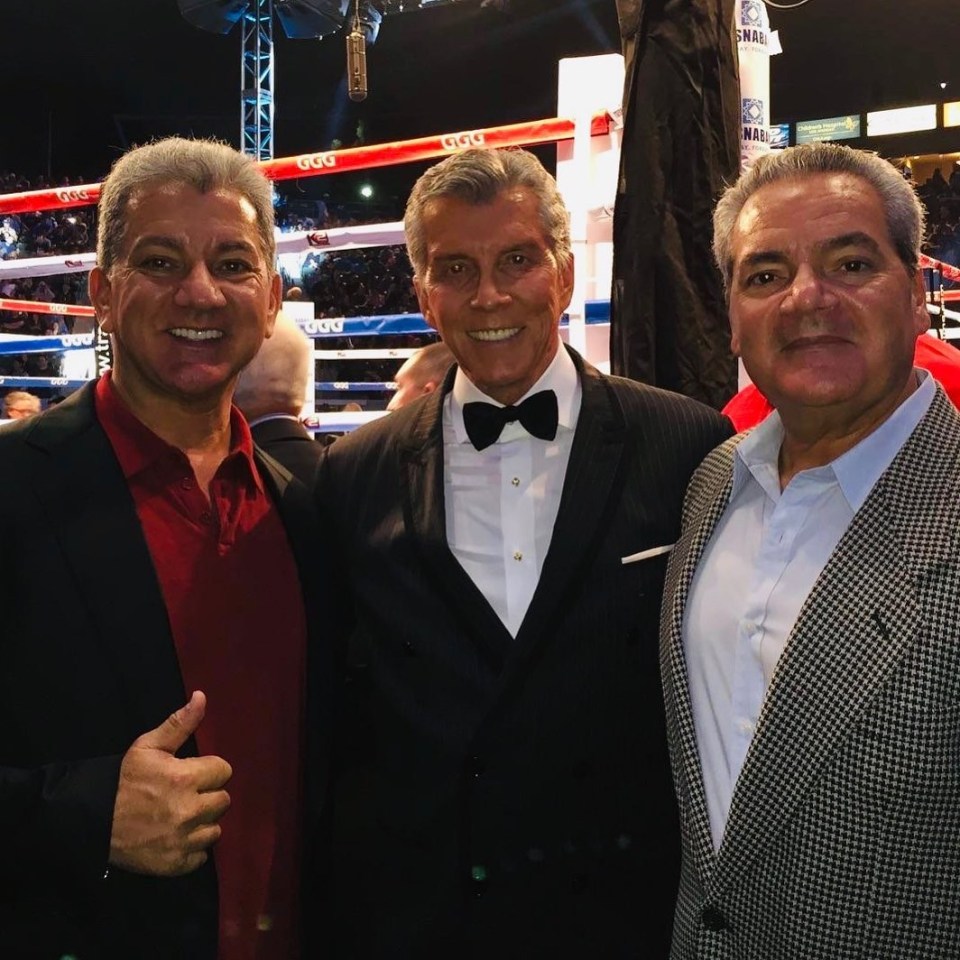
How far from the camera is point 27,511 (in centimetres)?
135

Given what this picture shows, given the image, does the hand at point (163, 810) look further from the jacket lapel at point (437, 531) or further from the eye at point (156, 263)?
the eye at point (156, 263)

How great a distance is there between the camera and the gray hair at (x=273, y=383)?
7.77 ft

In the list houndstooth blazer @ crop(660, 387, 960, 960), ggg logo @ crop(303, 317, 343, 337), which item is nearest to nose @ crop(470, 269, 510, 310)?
houndstooth blazer @ crop(660, 387, 960, 960)

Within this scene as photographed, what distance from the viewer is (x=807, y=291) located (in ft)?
4.36

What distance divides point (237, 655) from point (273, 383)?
104cm

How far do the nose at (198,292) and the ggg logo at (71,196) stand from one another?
271 centimetres

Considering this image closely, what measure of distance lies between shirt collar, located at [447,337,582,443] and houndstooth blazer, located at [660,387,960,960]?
60 cm

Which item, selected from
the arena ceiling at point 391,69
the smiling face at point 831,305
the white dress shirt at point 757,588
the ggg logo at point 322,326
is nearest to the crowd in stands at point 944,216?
the arena ceiling at point 391,69

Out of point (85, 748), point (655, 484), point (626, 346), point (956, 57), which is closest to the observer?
point (85, 748)

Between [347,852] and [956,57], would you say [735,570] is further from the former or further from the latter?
[956,57]

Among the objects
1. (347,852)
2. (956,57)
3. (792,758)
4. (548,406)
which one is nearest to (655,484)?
(548,406)

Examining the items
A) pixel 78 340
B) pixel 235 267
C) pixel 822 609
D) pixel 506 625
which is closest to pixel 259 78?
pixel 78 340

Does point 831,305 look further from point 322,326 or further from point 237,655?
point 322,326

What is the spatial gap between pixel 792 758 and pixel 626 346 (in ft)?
3.79
